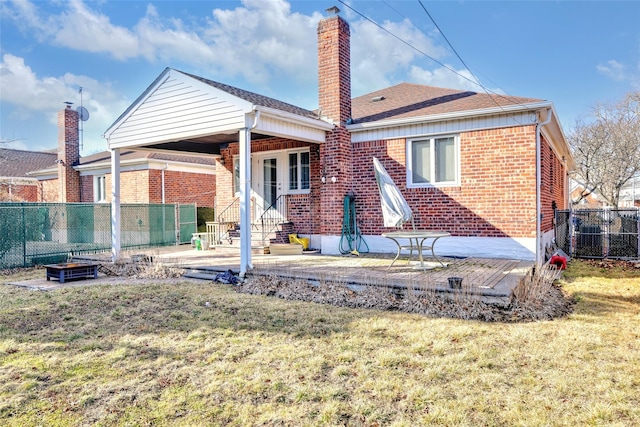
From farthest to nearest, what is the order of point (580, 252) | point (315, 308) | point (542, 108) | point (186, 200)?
point (186, 200) → point (580, 252) → point (542, 108) → point (315, 308)

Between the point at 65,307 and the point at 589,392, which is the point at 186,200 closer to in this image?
the point at 65,307

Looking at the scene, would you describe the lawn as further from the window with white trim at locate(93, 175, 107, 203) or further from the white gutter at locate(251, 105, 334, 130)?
the window with white trim at locate(93, 175, 107, 203)

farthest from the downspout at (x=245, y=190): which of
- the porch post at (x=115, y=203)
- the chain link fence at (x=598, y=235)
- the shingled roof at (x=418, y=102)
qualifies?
the chain link fence at (x=598, y=235)

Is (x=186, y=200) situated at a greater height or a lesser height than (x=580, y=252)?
greater

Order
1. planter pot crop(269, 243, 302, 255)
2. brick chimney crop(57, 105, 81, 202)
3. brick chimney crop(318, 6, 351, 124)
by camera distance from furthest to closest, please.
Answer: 1. brick chimney crop(57, 105, 81, 202)
2. planter pot crop(269, 243, 302, 255)
3. brick chimney crop(318, 6, 351, 124)

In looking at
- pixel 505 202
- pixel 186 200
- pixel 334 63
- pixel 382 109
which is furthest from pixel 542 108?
pixel 186 200

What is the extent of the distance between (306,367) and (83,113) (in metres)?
20.3

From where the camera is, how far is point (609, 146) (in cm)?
2361

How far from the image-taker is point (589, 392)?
11.1ft

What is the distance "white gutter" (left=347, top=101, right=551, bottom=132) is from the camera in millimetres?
8609

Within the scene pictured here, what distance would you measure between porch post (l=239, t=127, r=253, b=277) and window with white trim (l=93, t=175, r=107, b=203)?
13284mm

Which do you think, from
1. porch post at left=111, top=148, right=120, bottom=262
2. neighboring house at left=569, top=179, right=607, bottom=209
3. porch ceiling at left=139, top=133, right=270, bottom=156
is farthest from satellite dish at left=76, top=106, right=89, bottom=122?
neighboring house at left=569, top=179, right=607, bottom=209

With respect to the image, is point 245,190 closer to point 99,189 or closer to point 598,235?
point 598,235

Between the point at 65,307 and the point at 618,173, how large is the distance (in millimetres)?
25081
